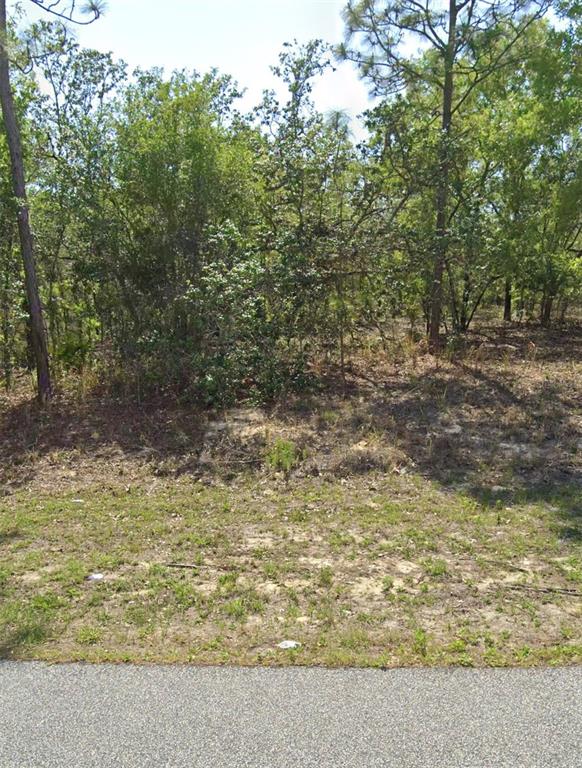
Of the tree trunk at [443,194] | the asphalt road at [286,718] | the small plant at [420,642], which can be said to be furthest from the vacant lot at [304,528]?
the tree trunk at [443,194]

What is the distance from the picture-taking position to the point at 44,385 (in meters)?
8.75

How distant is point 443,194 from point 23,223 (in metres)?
6.86

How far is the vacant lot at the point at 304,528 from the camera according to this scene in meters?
3.32

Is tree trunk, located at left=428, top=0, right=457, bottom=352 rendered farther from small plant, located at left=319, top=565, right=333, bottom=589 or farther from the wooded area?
small plant, located at left=319, top=565, right=333, bottom=589

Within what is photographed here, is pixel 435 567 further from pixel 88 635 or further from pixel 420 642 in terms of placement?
pixel 88 635

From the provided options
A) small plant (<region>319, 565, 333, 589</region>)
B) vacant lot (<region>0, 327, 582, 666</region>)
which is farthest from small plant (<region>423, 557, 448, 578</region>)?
small plant (<region>319, 565, 333, 589</region>)

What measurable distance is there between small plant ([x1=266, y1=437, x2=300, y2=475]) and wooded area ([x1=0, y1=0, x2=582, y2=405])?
160 cm

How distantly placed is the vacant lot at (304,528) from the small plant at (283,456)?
21 mm

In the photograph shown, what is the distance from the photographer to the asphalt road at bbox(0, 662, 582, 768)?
2426mm

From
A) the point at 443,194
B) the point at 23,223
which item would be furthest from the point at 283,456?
the point at 443,194

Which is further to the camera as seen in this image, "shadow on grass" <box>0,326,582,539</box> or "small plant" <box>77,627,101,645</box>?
"shadow on grass" <box>0,326,582,539</box>

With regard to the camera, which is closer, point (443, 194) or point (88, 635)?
point (88, 635)

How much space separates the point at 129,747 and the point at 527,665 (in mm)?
1885

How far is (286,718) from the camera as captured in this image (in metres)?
2.62
